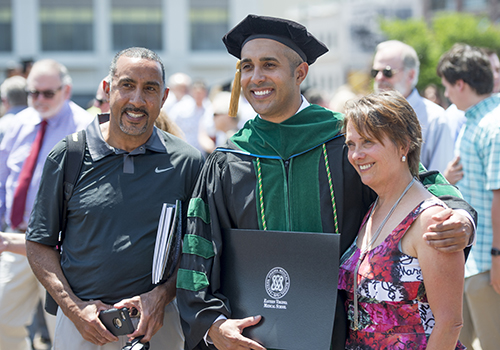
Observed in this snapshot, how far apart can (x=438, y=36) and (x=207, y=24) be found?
57.0ft

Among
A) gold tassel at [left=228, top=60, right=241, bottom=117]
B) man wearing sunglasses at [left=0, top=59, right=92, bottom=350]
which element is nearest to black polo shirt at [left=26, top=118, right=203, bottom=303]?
gold tassel at [left=228, top=60, right=241, bottom=117]

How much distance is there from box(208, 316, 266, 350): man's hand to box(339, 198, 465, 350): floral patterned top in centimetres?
50

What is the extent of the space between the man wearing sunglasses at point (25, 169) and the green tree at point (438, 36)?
33.4 m

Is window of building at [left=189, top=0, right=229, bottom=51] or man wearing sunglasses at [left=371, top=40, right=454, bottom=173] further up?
window of building at [left=189, top=0, right=229, bottom=51]

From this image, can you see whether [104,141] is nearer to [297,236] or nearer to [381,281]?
[297,236]

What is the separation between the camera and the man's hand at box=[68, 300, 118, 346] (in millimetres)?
2809

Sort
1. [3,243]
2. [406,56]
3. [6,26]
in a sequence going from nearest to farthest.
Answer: [3,243] → [406,56] → [6,26]

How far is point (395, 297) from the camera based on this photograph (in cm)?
236

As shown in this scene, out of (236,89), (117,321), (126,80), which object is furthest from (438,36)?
(117,321)

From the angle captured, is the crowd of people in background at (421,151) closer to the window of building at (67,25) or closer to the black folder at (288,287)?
the black folder at (288,287)

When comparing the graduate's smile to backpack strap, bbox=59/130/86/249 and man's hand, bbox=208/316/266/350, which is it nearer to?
backpack strap, bbox=59/130/86/249

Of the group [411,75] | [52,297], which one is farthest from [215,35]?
[52,297]

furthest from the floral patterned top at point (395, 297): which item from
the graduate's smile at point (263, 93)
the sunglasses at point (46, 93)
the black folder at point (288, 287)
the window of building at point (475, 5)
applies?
the window of building at point (475, 5)

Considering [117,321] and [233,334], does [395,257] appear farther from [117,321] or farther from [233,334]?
[117,321]
